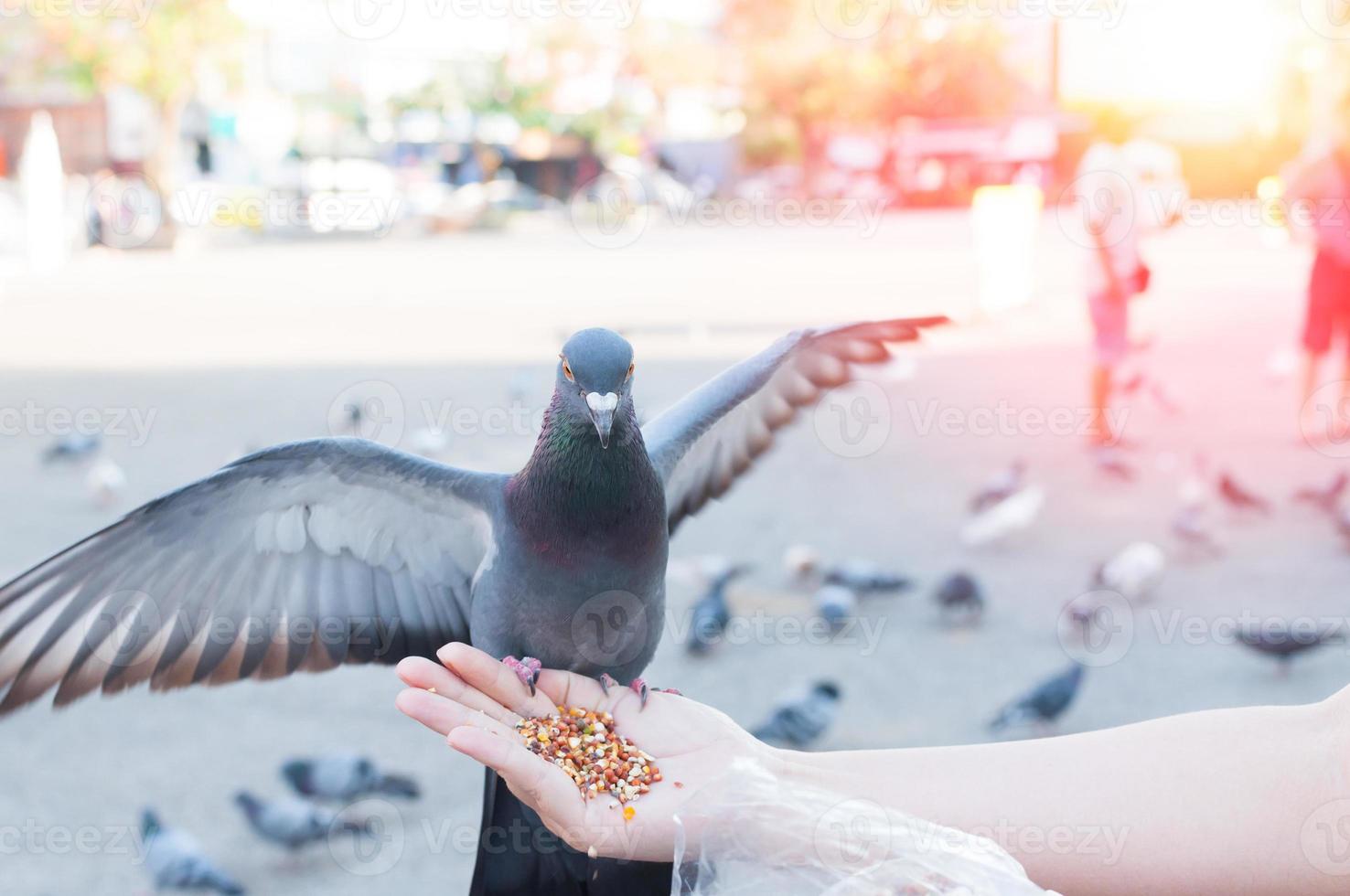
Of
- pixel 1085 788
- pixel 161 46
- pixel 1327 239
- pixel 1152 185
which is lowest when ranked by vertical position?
pixel 1085 788

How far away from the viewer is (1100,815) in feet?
6.40

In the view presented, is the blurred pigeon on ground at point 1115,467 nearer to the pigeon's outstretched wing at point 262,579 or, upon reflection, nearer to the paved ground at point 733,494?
the paved ground at point 733,494

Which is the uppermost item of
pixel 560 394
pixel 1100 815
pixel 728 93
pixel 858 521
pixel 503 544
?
pixel 728 93

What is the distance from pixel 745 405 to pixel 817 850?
145 centimetres

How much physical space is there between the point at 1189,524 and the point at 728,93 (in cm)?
3973

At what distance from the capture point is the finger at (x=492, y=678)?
201 cm

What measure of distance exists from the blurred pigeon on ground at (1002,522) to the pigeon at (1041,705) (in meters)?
2.14

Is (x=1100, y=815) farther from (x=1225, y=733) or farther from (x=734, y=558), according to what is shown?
(x=734, y=558)

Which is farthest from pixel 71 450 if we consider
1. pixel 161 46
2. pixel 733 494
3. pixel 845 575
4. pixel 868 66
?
pixel 868 66

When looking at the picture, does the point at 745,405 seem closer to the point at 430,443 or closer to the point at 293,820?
the point at 293,820

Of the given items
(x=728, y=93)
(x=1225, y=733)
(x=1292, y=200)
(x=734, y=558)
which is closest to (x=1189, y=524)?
(x=734, y=558)

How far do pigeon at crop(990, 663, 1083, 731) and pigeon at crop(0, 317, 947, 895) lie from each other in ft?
6.49

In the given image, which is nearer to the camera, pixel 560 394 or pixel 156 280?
pixel 560 394

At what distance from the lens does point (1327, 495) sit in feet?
21.4
